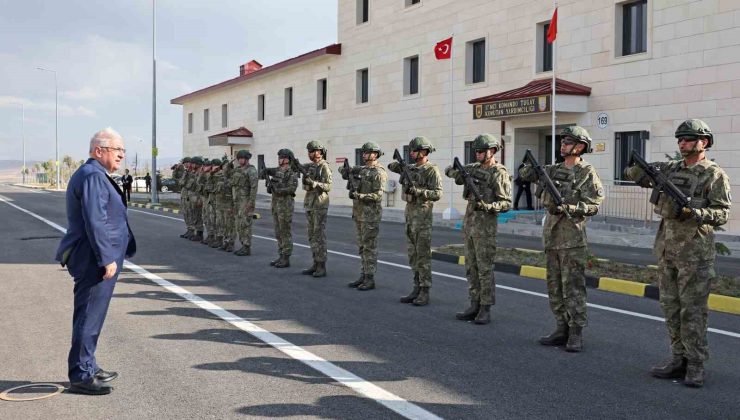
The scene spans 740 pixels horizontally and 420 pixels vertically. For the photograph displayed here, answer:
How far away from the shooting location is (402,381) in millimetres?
5172

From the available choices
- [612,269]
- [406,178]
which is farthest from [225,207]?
[612,269]

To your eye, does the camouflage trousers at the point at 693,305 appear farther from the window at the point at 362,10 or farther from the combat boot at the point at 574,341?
the window at the point at 362,10

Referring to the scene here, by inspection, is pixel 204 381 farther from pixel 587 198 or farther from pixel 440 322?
pixel 587 198

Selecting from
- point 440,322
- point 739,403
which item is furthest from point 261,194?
point 739,403

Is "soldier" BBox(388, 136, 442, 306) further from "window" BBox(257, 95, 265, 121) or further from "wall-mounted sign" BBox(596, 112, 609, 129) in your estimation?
"window" BBox(257, 95, 265, 121)

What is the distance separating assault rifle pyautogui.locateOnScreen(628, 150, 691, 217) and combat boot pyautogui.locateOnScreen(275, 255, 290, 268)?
23.0 ft

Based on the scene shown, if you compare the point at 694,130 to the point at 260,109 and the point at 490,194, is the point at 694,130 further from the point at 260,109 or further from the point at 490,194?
the point at 260,109

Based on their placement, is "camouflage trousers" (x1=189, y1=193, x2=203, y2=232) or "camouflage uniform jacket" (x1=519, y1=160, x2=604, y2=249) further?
"camouflage trousers" (x1=189, y1=193, x2=203, y2=232)

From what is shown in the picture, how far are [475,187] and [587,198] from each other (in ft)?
4.48

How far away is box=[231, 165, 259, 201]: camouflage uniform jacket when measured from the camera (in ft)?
43.3

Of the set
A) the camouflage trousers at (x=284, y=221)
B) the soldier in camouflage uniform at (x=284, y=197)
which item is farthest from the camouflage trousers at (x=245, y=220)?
the soldier in camouflage uniform at (x=284, y=197)

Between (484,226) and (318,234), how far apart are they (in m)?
3.80

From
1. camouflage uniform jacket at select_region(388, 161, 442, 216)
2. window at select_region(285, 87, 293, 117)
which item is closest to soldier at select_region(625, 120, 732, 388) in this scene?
camouflage uniform jacket at select_region(388, 161, 442, 216)

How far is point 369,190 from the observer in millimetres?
9398
